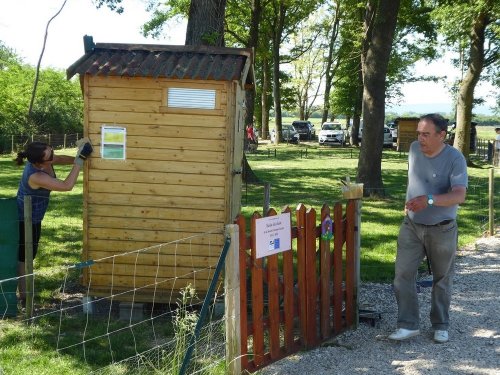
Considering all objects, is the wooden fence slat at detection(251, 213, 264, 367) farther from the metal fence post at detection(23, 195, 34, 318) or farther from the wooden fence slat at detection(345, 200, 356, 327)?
the metal fence post at detection(23, 195, 34, 318)

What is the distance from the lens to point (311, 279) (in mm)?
5293

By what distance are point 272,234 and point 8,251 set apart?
300 cm

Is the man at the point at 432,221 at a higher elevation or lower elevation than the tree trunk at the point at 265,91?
lower

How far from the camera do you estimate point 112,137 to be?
6.55 metres

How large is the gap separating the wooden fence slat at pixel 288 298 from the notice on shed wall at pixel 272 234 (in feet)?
0.43

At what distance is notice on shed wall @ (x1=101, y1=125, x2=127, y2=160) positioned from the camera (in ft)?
21.5

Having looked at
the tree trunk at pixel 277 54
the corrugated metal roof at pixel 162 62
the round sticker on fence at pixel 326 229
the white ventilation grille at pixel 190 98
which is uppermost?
the tree trunk at pixel 277 54

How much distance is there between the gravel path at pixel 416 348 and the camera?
4.86 metres

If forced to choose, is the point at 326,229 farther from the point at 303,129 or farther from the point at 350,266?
the point at 303,129

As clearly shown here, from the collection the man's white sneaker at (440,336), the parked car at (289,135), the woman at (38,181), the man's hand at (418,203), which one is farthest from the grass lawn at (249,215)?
the parked car at (289,135)

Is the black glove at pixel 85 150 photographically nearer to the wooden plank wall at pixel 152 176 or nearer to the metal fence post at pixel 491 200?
the wooden plank wall at pixel 152 176

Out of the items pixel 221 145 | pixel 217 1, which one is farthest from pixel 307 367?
pixel 217 1

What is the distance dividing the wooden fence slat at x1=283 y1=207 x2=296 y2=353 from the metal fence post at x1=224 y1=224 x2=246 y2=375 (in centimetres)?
62

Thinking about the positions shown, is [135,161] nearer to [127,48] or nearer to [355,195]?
[127,48]
